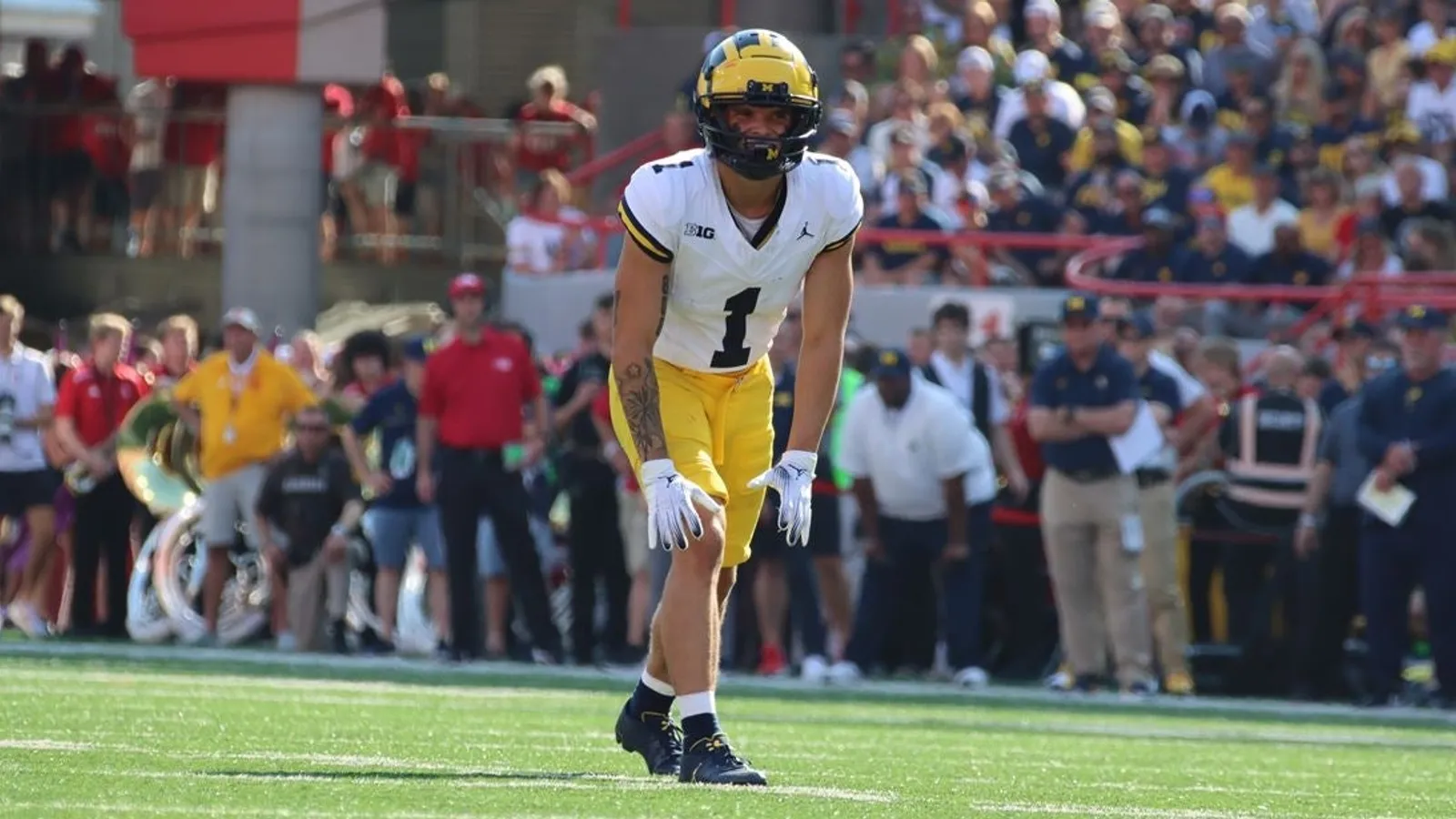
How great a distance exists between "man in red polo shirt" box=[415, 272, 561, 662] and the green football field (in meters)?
1.10

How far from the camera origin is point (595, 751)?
912 cm

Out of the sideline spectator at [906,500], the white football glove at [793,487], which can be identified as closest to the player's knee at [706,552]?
the white football glove at [793,487]

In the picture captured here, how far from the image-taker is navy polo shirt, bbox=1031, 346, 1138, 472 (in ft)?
47.2

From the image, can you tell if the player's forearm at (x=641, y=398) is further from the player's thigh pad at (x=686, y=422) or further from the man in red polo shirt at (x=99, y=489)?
the man in red polo shirt at (x=99, y=489)

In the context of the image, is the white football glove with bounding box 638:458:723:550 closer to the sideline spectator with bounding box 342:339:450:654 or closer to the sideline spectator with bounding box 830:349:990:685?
the sideline spectator with bounding box 830:349:990:685

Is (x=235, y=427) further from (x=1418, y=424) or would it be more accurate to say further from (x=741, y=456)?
(x=741, y=456)

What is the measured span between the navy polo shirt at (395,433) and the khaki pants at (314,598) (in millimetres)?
459

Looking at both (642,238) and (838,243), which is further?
(838,243)

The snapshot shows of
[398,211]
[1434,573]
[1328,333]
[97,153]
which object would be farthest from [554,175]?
[1434,573]

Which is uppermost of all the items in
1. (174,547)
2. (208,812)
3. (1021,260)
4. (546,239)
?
(546,239)

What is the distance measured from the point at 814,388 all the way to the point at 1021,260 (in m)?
11.1

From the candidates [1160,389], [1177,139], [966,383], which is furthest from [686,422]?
[1177,139]

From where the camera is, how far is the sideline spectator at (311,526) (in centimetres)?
1627

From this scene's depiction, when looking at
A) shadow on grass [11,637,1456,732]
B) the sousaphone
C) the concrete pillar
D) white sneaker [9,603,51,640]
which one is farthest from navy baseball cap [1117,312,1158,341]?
the concrete pillar
